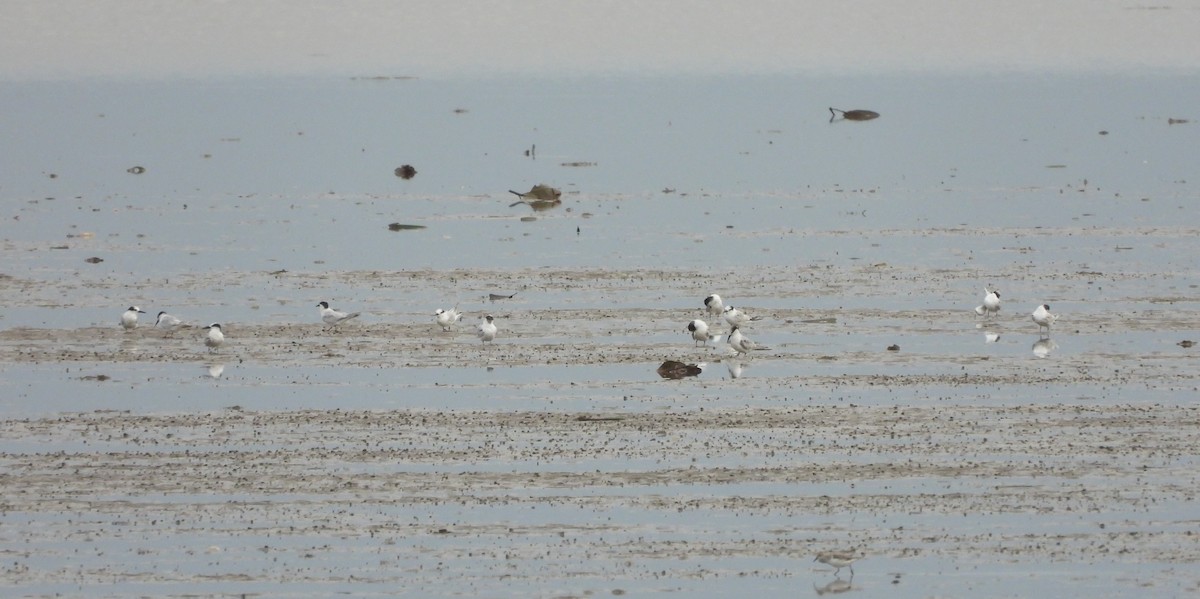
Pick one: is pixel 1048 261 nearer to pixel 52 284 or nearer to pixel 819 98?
pixel 52 284

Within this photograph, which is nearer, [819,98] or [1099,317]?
[1099,317]

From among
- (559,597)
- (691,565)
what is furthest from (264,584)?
(691,565)

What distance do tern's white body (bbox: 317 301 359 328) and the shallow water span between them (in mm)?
305

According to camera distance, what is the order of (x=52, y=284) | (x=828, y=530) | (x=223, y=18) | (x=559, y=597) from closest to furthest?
(x=559, y=597)
(x=828, y=530)
(x=52, y=284)
(x=223, y=18)

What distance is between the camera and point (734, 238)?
32.4m

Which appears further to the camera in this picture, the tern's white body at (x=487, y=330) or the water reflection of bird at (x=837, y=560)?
the tern's white body at (x=487, y=330)

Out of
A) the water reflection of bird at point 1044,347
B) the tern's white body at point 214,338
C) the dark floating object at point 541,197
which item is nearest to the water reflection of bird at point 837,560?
the water reflection of bird at point 1044,347

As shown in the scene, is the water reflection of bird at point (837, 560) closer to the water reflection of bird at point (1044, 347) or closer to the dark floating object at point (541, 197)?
the water reflection of bird at point (1044, 347)

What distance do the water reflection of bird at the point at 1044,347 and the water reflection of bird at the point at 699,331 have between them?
4289mm

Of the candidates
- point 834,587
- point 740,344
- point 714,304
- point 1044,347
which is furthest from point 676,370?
point 834,587

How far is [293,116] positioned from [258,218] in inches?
645

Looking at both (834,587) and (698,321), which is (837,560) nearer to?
(834,587)

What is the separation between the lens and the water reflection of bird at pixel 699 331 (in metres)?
24.8

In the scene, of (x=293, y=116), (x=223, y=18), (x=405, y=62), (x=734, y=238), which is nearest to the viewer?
(x=734, y=238)
